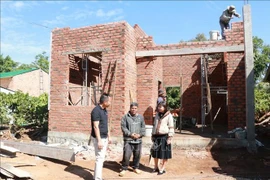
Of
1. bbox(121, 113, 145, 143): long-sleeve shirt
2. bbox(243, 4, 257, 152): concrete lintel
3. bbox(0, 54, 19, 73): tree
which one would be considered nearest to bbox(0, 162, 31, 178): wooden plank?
bbox(121, 113, 145, 143): long-sleeve shirt

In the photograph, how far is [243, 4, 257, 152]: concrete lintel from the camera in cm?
656

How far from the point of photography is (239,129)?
684 cm

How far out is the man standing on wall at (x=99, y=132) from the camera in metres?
4.61

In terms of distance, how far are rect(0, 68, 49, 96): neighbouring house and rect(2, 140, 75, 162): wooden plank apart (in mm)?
17701

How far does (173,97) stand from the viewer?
16.6 m

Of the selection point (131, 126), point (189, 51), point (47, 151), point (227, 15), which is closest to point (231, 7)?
point (227, 15)

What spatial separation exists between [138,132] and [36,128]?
274 inches

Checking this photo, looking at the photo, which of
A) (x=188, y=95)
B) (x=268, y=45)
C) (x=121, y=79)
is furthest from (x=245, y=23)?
(x=268, y=45)

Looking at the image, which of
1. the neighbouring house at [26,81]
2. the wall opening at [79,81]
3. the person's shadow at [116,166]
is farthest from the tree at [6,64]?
the person's shadow at [116,166]

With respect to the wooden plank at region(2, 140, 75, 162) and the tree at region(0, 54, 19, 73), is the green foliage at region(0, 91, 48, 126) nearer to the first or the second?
the wooden plank at region(2, 140, 75, 162)

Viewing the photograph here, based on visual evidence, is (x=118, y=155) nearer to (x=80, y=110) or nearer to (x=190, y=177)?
(x=80, y=110)

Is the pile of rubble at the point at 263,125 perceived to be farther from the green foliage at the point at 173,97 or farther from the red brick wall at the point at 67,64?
the green foliage at the point at 173,97

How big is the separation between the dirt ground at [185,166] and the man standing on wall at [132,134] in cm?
31

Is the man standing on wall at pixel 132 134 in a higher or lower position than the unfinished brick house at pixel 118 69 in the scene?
lower
